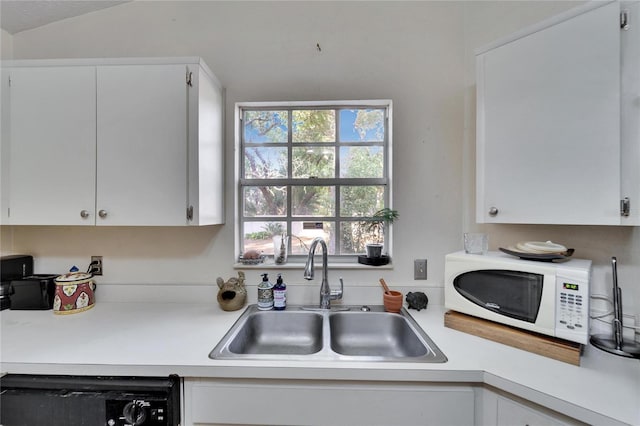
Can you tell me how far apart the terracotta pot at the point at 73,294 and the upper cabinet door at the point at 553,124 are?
7.13ft

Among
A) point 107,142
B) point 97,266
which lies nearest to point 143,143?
point 107,142

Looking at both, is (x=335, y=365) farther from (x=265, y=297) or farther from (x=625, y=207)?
(x=625, y=207)

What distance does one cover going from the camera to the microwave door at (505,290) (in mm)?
977

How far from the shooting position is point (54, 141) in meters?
1.22

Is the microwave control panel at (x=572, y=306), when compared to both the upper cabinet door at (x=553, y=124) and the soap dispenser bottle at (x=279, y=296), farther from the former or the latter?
the soap dispenser bottle at (x=279, y=296)

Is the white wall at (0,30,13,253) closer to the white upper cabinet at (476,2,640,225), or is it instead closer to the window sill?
the window sill

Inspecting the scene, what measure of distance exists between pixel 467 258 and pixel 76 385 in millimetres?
1645

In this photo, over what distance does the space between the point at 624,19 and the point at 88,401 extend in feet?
7.80

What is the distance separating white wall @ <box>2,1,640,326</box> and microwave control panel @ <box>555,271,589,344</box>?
0.57m

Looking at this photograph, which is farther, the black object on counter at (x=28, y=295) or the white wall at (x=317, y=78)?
the white wall at (x=317, y=78)

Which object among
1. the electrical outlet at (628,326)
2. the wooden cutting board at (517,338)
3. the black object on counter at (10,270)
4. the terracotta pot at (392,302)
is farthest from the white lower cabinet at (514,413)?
the black object on counter at (10,270)

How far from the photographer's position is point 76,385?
0.86m

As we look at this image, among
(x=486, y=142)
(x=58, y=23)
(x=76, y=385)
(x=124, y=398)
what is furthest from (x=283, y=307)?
(x=58, y=23)

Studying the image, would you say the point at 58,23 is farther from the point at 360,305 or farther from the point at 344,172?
the point at 360,305
